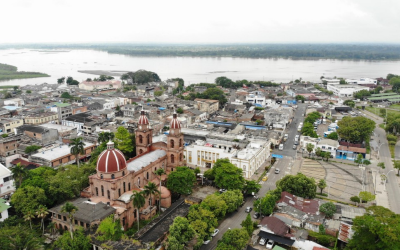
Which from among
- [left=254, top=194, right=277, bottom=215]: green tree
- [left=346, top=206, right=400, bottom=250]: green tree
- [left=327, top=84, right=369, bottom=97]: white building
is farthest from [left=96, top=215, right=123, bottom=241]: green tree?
[left=327, top=84, right=369, bottom=97]: white building

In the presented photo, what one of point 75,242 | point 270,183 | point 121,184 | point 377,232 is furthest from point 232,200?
point 75,242

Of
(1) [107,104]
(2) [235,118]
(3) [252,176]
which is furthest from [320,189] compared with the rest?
(1) [107,104]

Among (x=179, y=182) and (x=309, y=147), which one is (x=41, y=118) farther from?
(x=309, y=147)

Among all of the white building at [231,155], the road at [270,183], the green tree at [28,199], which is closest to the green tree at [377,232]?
the road at [270,183]

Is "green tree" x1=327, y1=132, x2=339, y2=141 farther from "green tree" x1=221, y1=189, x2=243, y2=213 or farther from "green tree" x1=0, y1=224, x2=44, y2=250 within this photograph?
"green tree" x1=0, y1=224, x2=44, y2=250

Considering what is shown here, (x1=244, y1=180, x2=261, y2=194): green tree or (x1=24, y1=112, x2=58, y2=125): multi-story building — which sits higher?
(x1=24, y1=112, x2=58, y2=125): multi-story building
